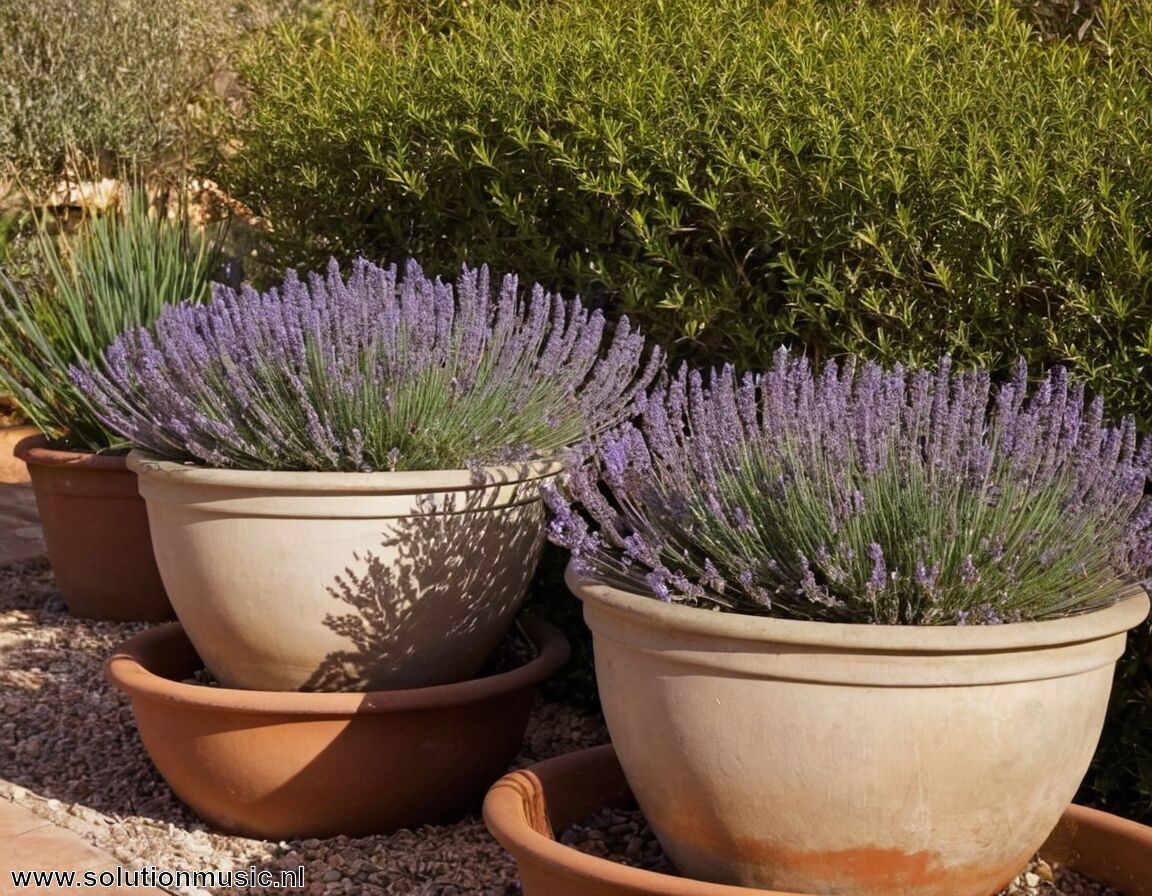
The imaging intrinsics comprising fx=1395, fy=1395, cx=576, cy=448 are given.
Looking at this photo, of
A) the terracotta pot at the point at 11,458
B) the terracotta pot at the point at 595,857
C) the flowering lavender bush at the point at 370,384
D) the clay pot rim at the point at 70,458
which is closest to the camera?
the terracotta pot at the point at 595,857

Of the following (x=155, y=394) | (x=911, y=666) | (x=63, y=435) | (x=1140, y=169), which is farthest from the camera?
(x=63, y=435)

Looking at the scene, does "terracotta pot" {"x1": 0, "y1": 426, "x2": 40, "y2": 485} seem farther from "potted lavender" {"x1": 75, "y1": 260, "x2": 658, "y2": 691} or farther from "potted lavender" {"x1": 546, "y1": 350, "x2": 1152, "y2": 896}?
"potted lavender" {"x1": 546, "y1": 350, "x2": 1152, "y2": 896}

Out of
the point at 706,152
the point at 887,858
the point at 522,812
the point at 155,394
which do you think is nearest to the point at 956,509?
the point at 887,858

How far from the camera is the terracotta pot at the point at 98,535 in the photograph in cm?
489

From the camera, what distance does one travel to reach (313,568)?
3.14m

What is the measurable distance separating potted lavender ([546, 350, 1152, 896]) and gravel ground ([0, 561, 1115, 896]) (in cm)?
49

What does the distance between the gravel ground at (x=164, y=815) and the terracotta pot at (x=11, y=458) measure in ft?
12.9

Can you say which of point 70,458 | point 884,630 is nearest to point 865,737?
point 884,630

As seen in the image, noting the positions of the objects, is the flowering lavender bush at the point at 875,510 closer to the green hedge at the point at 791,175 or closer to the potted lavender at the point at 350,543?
the green hedge at the point at 791,175

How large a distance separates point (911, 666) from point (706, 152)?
67.3 inches

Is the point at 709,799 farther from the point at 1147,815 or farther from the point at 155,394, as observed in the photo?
the point at 155,394

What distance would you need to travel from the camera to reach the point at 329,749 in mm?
3172

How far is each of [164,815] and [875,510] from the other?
204cm

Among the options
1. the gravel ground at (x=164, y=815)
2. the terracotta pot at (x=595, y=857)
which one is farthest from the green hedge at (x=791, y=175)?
the gravel ground at (x=164, y=815)
